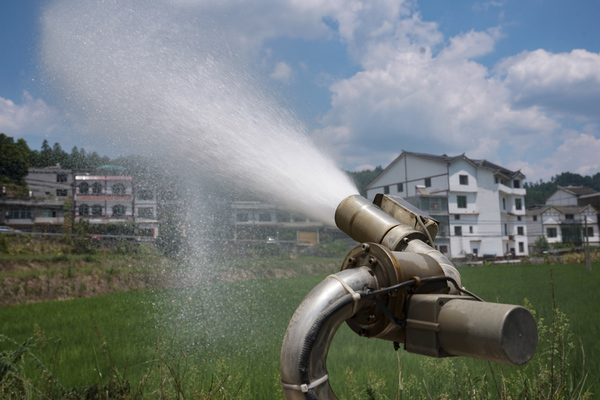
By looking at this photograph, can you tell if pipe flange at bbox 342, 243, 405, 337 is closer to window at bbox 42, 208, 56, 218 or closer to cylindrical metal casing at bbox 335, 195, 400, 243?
cylindrical metal casing at bbox 335, 195, 400, 243

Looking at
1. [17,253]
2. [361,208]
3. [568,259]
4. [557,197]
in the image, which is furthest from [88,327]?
[557,197]

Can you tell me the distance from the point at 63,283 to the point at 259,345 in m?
10.6

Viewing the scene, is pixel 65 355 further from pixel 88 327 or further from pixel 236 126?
pixel 236 126

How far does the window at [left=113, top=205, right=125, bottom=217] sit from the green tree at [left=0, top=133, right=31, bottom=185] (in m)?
12.4

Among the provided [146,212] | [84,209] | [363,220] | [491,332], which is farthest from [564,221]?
[491,332]

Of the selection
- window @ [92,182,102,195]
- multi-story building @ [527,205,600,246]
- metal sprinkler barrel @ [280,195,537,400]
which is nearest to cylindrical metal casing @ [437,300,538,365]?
metal sprinkler barrel @ [280,195,537,400]

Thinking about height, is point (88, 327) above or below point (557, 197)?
below

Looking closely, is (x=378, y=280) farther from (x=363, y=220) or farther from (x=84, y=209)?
(x=84, y=209)

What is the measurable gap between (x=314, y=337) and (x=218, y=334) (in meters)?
7.39

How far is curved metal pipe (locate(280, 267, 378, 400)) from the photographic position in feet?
4.23

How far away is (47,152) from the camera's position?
114 ft

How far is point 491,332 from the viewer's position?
1175 millimetres

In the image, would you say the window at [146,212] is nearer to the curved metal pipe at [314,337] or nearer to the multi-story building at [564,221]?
the curved metal pipe at [314,337]

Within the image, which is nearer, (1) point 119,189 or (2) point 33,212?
(1) point 119,189
